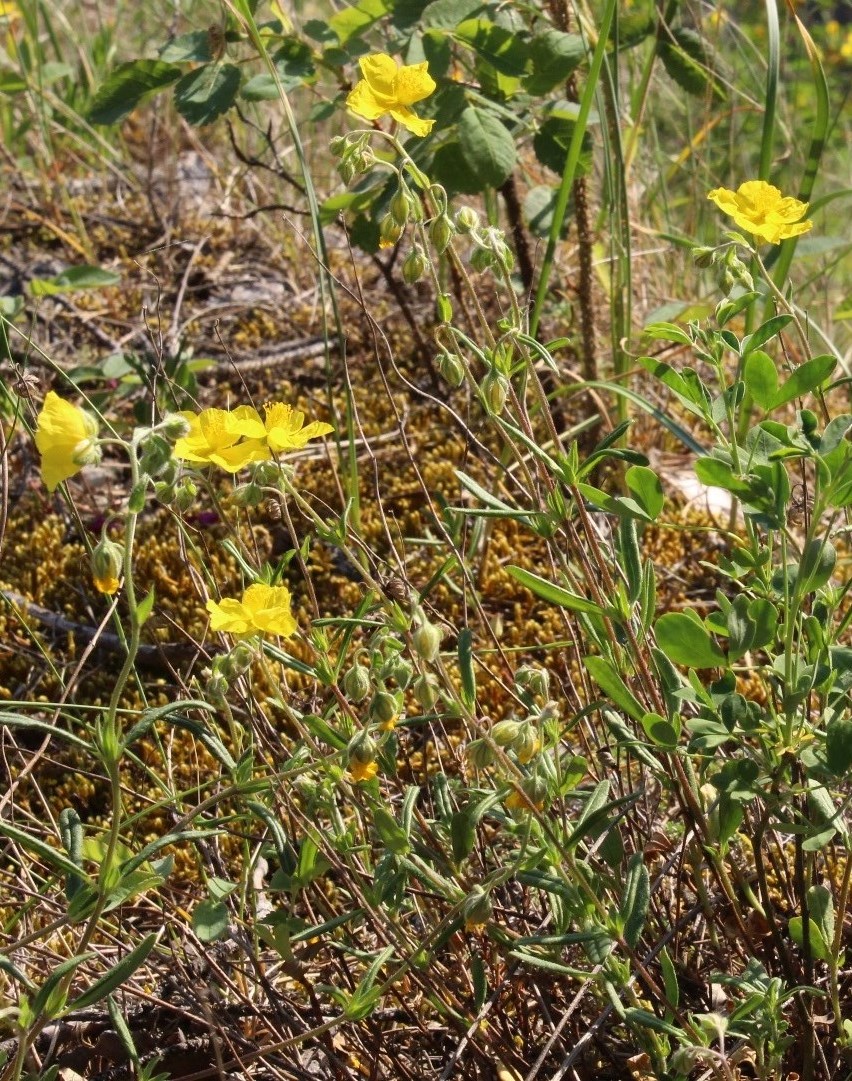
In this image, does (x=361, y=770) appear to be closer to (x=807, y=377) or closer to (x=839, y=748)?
(x=839, y=748)

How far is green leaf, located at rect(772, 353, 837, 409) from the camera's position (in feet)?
3.52

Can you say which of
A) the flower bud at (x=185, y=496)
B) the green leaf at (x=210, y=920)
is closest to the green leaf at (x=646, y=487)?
the flower bud at (x=185, y=496)

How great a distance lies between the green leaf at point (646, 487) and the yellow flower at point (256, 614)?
348 millimetres

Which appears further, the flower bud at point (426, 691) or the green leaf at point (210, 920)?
the green leaf at point (210, 920)

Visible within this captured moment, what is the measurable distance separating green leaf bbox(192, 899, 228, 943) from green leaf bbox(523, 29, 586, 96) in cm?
158

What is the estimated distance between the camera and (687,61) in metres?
2.32

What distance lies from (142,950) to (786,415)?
7.07ft

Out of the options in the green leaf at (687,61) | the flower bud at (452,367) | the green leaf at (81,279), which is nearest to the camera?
the flower bud at (452,367)

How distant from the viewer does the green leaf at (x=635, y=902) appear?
110cm

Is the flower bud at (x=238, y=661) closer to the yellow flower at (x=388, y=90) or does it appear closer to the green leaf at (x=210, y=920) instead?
the green leaf at (x=210, y=920)

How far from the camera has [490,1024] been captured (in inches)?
51.0

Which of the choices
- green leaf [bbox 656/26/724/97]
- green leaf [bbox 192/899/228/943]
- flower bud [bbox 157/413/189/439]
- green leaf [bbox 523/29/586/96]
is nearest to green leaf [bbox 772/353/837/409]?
flower bud [bbox 157/413/189/439]

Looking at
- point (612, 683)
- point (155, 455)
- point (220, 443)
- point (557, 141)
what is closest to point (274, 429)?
point (220, 443)

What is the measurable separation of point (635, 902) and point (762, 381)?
1.74ft
